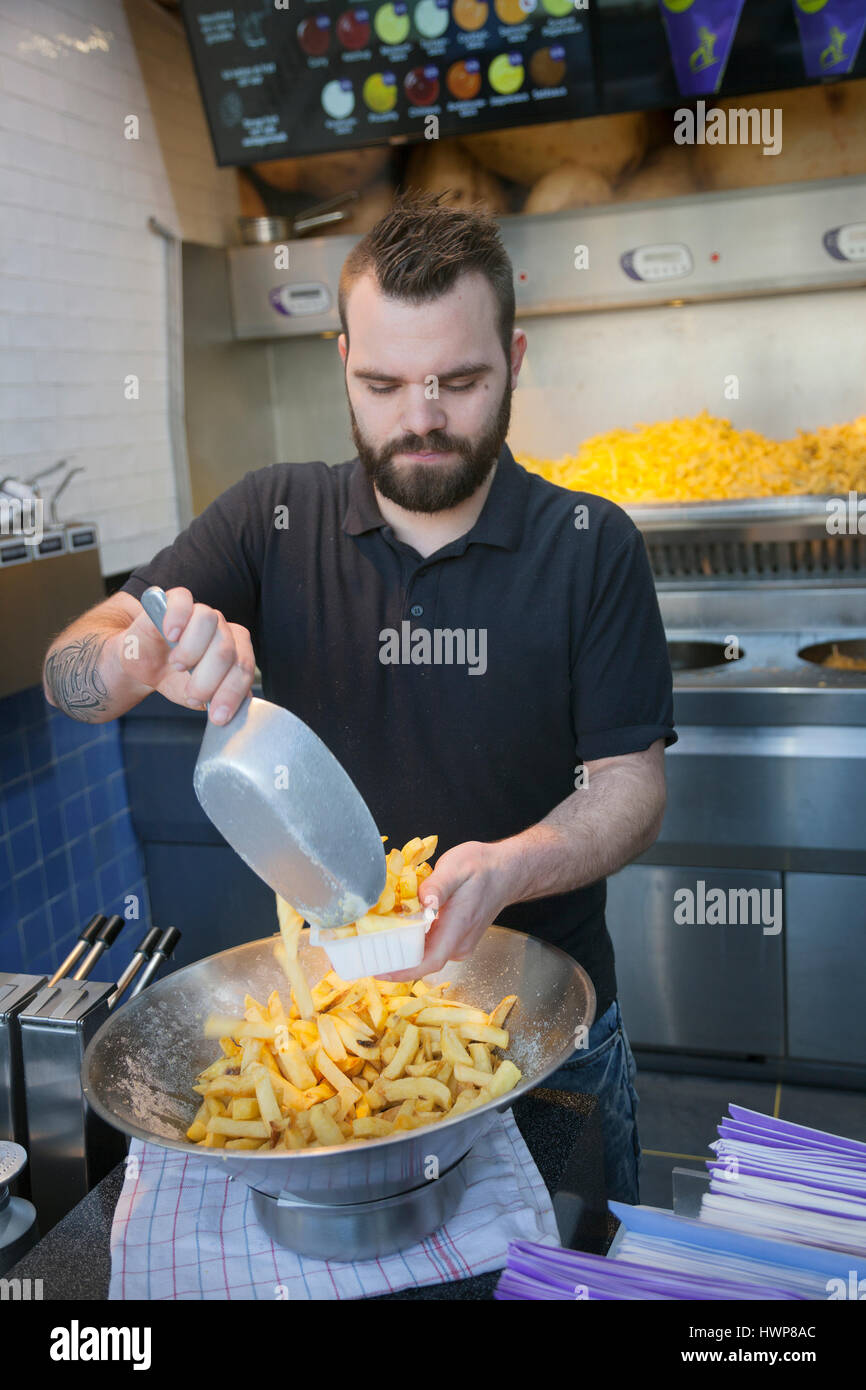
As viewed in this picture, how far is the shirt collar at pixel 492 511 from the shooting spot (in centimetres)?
168

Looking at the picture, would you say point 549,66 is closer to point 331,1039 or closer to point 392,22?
point 392,22

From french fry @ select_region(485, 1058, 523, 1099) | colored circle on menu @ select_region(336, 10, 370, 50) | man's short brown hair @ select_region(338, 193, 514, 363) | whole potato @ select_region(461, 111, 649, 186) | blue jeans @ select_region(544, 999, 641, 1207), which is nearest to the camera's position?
french fry @ select_region(485, 1058, 523, 1099)

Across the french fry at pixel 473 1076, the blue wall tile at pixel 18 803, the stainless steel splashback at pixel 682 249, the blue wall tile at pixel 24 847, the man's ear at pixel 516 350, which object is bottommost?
the blue wall tile at pixel 24 847

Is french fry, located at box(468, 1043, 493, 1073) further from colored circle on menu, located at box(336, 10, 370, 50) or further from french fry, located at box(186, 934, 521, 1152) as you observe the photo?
colored circle on menu, located at box(336, 10, 370, 50)

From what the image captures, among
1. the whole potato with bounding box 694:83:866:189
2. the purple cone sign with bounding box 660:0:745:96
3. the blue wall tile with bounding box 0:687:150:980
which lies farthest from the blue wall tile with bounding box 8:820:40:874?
the whole potato with bounding box 694:83:866:189

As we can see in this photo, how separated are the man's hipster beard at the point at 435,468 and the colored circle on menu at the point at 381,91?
208 centimetres

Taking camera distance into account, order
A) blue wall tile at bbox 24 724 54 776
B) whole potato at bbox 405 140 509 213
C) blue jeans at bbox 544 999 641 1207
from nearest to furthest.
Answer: blue jeans at bbox 544 999 641 1207, blue wall tile at bbox 24 724 54 776, whole potato at bbox 405 140 509 213

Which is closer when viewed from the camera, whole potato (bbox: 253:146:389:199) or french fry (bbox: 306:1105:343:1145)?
french fry (bbox: 306:1105:343:1145)

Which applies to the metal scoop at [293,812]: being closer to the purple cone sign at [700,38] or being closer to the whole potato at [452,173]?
the purple cone sign at [700,38]

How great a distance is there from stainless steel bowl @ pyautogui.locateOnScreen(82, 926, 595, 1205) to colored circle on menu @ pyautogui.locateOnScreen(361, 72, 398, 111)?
9.14 feet

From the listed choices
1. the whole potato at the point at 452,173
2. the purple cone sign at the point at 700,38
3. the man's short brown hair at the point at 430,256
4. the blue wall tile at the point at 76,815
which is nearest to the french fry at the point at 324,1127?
the man's short brown hair at the point at 430,256

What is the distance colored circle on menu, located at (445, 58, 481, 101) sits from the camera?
126 inches

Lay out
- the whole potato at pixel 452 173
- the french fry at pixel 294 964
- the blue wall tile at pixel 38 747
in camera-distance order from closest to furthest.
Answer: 1. the french fry at pixel 294 964
2. the blue wall tile at pixel 38 747
3. the whole potato at pixel 452 173
